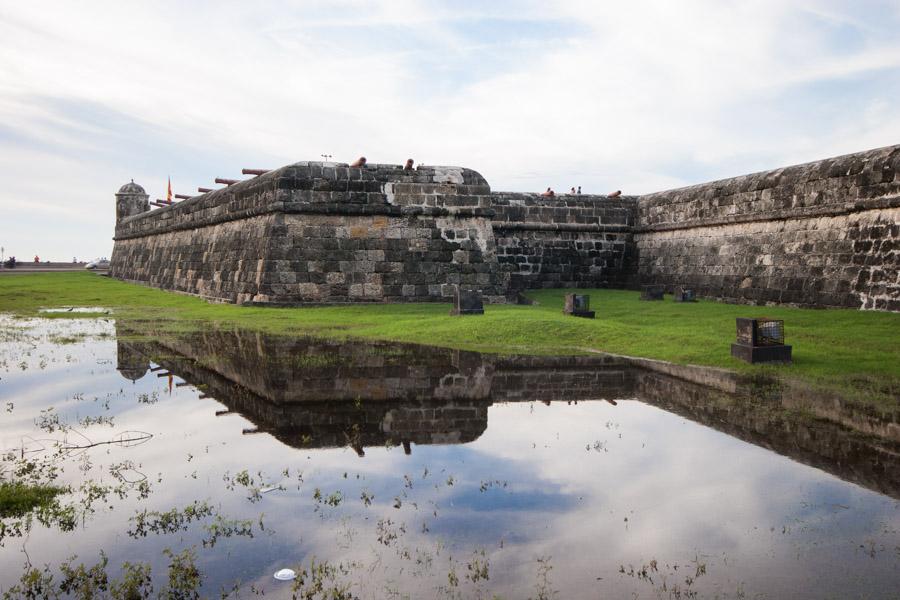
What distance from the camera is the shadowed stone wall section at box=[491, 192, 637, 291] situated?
20.0m

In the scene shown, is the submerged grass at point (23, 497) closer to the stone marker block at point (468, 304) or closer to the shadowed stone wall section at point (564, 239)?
the stone marker block at point (468, 304)

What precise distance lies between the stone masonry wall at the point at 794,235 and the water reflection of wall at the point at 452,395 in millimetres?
6541

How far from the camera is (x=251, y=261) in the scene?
15.9m

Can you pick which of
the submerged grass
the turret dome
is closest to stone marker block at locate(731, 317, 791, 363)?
the submerged grass

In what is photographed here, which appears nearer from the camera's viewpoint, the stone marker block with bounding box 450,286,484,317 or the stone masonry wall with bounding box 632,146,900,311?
the stone masonry wall with bounding box 632,146,900,311

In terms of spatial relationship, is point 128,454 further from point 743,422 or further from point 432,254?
point 432,254

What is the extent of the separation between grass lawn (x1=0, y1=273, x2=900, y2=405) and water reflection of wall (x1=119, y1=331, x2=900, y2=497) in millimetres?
729

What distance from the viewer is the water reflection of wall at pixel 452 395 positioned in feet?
16.7

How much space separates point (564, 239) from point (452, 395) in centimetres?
1444

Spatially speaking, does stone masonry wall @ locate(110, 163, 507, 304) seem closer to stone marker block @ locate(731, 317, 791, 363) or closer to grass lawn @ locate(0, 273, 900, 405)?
grass lawn @ locate(0, 273, 900, 405)

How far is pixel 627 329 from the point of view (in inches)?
412

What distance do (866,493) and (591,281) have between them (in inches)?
661

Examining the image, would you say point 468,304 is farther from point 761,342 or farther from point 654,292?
point 654,292

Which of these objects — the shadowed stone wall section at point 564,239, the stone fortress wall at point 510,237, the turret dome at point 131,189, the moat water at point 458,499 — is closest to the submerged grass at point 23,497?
the moat water at point 458,499
